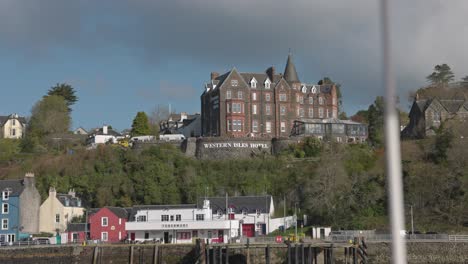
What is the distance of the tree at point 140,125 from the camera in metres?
87.3

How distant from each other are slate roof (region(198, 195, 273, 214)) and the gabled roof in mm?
21792

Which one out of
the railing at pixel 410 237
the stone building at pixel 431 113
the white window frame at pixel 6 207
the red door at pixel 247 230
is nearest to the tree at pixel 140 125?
the white window frame at pixel 6 207

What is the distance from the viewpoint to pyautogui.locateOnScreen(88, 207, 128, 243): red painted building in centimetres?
5862

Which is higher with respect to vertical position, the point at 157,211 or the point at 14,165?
the point at 14,165

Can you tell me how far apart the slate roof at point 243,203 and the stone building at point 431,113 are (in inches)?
900

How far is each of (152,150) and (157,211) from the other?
553 inches

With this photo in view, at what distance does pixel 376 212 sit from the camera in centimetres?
5881

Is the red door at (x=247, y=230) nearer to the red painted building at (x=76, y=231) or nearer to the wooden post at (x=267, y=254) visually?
the red painted building at (x=76, y=231)

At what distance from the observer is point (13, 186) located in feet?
204

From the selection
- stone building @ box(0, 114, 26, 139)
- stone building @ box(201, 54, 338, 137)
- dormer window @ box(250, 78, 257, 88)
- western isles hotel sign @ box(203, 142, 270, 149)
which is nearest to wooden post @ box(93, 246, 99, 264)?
western isles hotel sign @ box(203, 142, 270, 149)

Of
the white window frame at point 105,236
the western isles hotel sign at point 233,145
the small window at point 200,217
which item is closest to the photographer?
the small window at point 200,217


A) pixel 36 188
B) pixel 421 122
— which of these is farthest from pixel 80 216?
pixel 421 122

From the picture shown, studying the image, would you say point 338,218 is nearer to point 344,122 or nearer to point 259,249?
point 259,249

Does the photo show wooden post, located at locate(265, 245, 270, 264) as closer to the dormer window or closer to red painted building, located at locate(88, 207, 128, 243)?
red painted building, located at locate(88, 207, 128, 243)
